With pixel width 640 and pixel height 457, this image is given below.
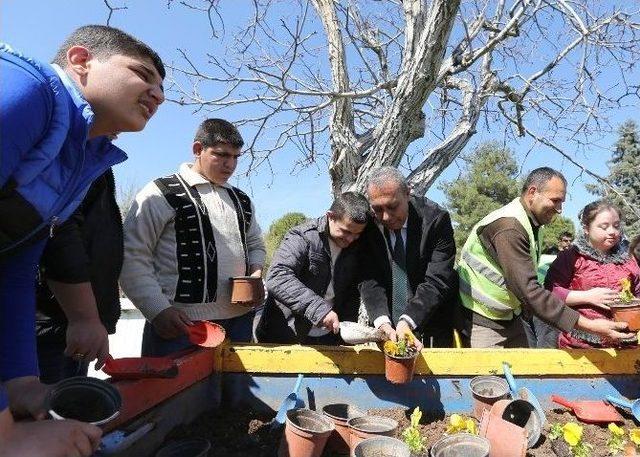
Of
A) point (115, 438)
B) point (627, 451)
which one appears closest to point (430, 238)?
point (627, 451)

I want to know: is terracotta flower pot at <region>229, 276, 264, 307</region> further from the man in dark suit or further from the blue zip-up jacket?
the blue zip-up jacket

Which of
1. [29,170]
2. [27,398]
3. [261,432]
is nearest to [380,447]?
[261,432]

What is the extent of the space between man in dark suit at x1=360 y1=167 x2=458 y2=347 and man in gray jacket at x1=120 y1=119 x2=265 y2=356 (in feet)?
2.18

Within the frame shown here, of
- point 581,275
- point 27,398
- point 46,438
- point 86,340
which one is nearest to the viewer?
point 46,438

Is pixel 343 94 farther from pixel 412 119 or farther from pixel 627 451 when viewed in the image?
pixel 627 451

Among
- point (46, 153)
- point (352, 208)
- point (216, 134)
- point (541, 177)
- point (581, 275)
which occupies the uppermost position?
point (216, 134)

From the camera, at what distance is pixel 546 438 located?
1.89m

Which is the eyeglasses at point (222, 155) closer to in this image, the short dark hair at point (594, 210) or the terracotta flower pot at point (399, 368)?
the terracotta flower pot at point (399, 368)

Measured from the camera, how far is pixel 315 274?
8.33 ft

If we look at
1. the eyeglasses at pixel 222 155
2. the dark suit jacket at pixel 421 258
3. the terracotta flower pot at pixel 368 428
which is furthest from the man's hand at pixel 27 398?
the dark suit jacket at pixel 421 258

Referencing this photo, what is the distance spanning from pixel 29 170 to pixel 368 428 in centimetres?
140

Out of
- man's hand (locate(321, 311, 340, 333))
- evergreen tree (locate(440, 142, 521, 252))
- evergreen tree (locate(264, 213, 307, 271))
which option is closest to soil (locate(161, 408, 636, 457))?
man's hand (locate(321, 311, 340, 333))

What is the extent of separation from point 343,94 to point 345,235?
8.03 feet

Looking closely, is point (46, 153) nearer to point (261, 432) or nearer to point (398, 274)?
point (261, 432)
